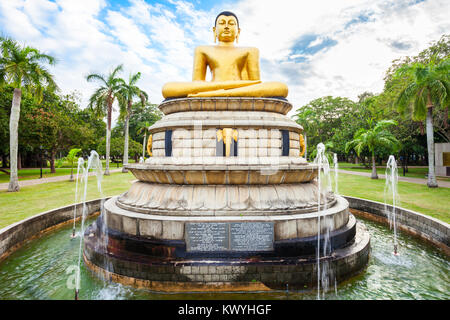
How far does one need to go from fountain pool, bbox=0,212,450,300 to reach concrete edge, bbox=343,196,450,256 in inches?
15.0

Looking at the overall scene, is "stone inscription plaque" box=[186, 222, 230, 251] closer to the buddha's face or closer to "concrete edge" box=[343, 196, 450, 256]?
"concrete edge" box=[343, 196, 450, 256]

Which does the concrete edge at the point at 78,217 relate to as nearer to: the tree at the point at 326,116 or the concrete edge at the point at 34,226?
the concrete edge at the point at 34,226

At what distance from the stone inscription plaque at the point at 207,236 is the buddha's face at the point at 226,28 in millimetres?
8108

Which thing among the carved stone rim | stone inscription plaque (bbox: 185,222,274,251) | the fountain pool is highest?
the carved stone rim

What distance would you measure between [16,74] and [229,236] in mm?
17563

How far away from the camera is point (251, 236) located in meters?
5.34

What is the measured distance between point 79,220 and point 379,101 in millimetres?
32139

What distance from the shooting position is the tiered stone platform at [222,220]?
16.3 feet

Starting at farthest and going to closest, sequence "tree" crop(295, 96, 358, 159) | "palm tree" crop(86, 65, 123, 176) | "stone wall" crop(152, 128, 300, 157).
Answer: "tree" crop(295, 96, 358, 159) < "palm tree" crop(86, 65, 123, 176) < "stone wall" crop(152, 128, 300, 157)

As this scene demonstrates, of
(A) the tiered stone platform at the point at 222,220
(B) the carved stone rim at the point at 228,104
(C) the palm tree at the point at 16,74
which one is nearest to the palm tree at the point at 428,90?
(B) the carved stone rim at the point at 228,104

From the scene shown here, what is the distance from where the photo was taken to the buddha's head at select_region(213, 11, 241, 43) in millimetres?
9909

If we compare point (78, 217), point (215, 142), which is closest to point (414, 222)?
point (215, 142)

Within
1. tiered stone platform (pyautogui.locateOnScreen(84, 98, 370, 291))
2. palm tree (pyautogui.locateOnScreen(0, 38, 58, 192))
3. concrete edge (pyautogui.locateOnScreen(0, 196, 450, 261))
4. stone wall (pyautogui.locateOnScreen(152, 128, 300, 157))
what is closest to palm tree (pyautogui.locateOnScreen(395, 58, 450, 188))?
→ concrete edge (pyautogui.locateOnScreen(0, 196, 450, 261))

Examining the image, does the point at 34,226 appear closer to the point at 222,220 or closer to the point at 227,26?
the point at 222,220
